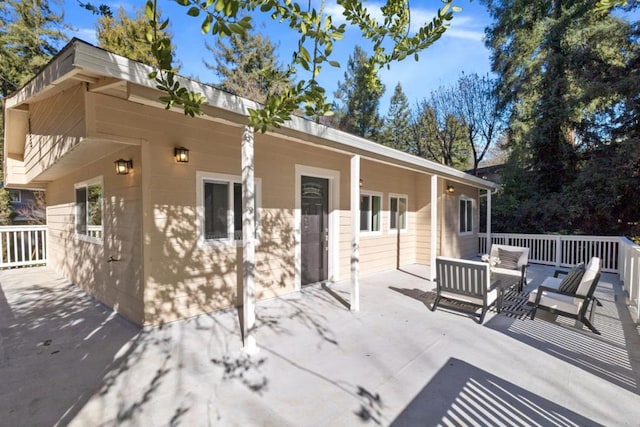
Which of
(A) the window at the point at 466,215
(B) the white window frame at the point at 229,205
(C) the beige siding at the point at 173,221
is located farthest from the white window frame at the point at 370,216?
(A) the window at the point at 466,215

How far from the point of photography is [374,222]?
698 centimetres

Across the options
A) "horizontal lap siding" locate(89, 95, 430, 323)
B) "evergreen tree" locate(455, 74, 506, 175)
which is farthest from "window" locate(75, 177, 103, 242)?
"evergreen tree" locate(455, 74, 506, 175)

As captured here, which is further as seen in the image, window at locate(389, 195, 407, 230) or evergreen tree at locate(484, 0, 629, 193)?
evergreen tree at locate(484, 0, 629, 193)

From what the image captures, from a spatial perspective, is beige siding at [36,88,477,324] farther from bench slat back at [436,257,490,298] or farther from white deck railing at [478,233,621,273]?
white deck railing at [478,233,621,273]

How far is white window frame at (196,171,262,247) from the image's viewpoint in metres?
3.98

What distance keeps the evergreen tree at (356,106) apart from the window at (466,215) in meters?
9.43

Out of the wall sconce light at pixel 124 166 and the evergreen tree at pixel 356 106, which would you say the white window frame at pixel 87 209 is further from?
the evergreen tree at pixel 356 106

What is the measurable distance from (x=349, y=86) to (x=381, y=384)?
18314mm

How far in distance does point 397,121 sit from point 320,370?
17579mm

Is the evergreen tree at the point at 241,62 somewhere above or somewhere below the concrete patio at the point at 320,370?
above

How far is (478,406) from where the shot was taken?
2.28 m

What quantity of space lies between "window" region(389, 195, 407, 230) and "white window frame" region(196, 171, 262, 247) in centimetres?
386

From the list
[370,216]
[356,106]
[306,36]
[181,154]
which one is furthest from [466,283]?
[356,106]

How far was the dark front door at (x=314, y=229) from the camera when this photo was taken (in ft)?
18.0
